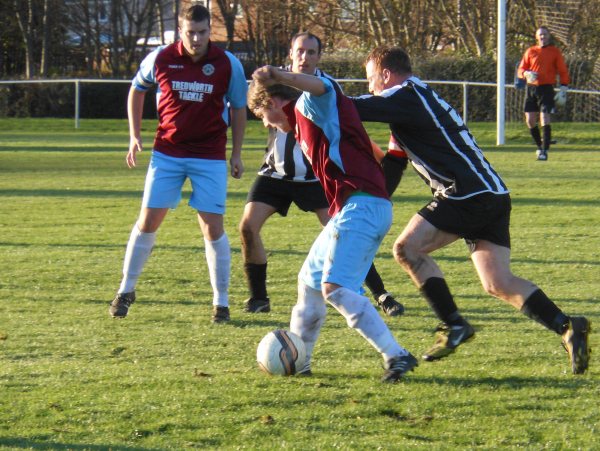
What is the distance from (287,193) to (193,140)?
0.79 meters

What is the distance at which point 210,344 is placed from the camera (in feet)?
19.9

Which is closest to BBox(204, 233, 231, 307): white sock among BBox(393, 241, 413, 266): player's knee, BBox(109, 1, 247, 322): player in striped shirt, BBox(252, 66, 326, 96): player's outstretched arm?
BBox(109, 1, 247, 322): player in striped shirt

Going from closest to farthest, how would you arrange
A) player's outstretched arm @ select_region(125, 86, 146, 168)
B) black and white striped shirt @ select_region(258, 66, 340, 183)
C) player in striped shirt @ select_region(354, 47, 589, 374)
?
player in striped shirt @ select_region(354, 47, 589, 374) < player's outstretched arm @ select_region(125, 86, 146, 168) < black and white striped shirt @ select_region(258, 66, 340, 183)

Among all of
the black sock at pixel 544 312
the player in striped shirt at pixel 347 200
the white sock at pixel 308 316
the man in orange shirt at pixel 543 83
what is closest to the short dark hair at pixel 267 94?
the player in striped shirt at pixel 347 200

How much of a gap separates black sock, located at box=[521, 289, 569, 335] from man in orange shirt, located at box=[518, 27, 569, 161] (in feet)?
40.2

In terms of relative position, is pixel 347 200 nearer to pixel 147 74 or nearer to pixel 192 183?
pixel 192 183

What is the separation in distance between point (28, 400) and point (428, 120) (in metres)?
2.24

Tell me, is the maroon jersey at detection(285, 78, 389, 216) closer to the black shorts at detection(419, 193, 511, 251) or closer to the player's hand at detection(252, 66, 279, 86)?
the player's hand at detection(252, 66, 279, 86)

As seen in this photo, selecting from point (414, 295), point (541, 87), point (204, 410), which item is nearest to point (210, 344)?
point (204, 410)

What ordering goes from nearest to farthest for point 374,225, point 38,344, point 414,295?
point 374,225 < point 38,344 < point 414,295

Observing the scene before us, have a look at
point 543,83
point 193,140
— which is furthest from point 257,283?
point 543,83

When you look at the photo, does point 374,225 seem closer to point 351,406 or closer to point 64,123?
point 351,406

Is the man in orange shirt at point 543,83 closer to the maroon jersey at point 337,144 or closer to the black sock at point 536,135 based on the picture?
the black sock at point 536,135

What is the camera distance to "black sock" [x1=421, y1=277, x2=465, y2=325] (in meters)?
5.64
